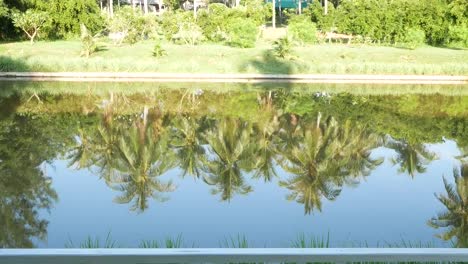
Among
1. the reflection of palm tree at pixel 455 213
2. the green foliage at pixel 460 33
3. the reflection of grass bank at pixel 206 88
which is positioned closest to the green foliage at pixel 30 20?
the reflection of grass bank at pixel 206 88

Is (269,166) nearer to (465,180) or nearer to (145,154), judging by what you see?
(145,154)

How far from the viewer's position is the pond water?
292 inches

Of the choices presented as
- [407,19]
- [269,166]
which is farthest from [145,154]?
[407,19]

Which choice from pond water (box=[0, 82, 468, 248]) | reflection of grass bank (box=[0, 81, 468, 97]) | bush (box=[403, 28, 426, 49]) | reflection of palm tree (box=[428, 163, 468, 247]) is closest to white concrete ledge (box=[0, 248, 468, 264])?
pond water (box=[0, 82, 468, 248])

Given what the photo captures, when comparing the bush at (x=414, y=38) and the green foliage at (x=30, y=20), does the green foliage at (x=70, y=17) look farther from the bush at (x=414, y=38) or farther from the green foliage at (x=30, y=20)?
the bush at (x=414, y=38)

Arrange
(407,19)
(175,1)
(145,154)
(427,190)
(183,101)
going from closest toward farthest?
1. (427,190)
2. (145,154)
3. (183,101)
4. (407,19)
5. (175,1)

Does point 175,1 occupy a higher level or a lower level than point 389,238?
higher

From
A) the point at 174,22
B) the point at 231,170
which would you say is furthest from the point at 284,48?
the point at 231,170

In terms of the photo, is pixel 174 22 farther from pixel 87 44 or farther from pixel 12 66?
pixel 12 66

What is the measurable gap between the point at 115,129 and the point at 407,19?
2303cm

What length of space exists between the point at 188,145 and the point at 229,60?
13770 millimetres

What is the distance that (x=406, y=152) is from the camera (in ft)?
40.5

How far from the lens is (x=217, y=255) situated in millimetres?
1700

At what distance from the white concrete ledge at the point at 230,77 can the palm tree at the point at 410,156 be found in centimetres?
1077
